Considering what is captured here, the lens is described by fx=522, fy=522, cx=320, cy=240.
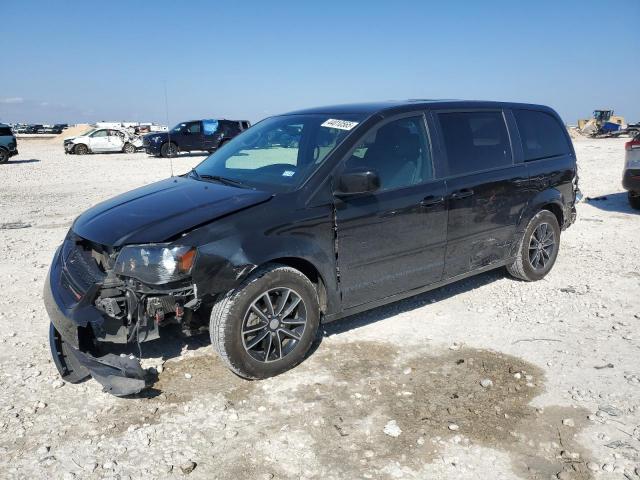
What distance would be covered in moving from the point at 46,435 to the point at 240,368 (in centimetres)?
121

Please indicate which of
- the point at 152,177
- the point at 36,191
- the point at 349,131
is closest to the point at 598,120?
the point at 152,177

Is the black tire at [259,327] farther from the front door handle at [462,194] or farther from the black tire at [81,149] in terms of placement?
the black tire at [81,149]

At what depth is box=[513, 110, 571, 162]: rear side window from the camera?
17.8ft

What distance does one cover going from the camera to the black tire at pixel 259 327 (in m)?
3.44

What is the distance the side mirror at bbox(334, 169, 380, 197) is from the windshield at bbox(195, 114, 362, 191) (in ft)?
0.90

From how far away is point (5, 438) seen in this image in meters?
3.07

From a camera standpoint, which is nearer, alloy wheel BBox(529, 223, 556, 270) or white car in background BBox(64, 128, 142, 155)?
alloy wheel BBox(529, 223, 556, 270)

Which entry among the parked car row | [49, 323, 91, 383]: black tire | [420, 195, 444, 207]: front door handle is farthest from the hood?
the parked car row

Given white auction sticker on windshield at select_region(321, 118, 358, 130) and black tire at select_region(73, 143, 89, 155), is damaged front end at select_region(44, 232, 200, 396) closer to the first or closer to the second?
white auction sticker on windshield at select_region(321, 118, 358, 130)

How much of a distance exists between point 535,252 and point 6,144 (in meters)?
23.3

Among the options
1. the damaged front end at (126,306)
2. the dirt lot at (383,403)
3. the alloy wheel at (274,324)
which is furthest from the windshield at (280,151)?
the dirt lot at (383,403)

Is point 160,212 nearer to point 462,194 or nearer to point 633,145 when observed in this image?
point 462,194

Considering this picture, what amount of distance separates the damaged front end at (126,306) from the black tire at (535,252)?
368 cm

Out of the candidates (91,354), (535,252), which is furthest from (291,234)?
(535,252)
